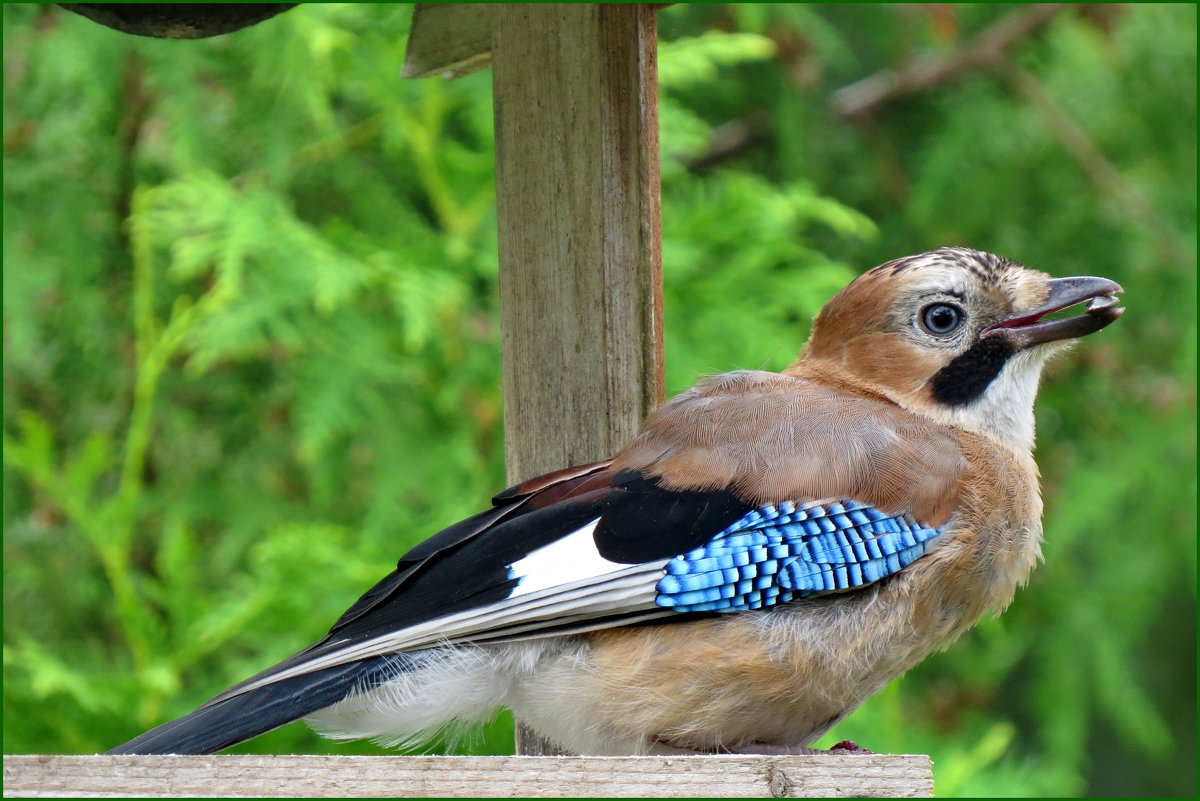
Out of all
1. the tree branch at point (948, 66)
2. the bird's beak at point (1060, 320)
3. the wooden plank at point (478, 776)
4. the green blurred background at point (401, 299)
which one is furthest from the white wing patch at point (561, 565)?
the tree branch at point (948, 66)

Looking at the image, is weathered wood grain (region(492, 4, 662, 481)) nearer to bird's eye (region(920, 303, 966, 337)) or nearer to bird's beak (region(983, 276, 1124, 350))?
bird's eye (region(920, 303, 966, 337))

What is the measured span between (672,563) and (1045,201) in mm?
3243

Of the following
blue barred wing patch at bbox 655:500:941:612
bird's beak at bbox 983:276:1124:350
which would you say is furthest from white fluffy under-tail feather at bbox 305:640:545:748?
bird's beak at bbox 983:276:1124:350

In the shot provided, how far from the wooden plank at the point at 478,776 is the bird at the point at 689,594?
129mm

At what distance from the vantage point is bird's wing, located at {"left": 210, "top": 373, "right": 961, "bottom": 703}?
194 cm

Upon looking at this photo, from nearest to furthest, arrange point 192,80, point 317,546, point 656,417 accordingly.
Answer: point 656,417, point 317,546, point 192,80

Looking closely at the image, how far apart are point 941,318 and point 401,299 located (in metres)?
1.56

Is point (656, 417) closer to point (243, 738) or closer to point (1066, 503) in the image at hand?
point (243, 738)

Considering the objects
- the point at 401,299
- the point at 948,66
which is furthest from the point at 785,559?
the point at 948,66

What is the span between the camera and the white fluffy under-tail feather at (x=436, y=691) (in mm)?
→ 1989

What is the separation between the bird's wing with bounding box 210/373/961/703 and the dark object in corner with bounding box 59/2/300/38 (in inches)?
33.2

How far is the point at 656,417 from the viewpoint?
2201 mm

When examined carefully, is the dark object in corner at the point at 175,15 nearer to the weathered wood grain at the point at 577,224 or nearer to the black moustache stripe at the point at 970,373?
the weathered wood grain at the point at 577,224

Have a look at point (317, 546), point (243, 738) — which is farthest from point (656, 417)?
point (317, 546)
